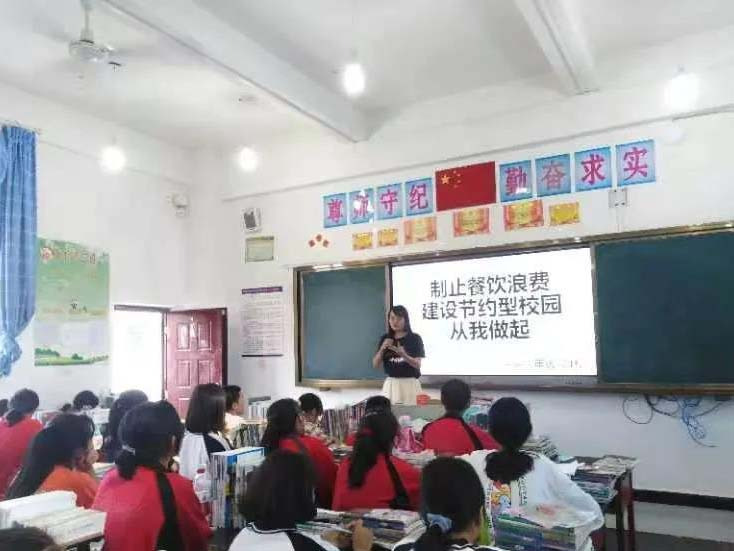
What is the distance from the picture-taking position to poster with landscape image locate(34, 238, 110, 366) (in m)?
5.25

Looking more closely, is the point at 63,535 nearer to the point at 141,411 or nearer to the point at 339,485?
the point at 141,411

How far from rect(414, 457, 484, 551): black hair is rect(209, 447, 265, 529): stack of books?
4.04 ft

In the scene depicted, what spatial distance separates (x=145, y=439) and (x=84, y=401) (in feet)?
10.9

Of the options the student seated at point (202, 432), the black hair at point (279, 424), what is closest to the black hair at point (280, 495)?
the black hair at point (279, 424)

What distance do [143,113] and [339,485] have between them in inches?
171

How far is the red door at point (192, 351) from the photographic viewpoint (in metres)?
6.36

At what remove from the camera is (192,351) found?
256 inches

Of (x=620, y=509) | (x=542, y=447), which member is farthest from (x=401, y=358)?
(x=620, y=509)

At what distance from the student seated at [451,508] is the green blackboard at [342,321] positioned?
4.02m

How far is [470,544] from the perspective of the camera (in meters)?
1.57

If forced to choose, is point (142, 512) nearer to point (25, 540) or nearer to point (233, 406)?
point (25, 540)

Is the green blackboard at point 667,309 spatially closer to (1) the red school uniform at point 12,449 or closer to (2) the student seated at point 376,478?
(2) the student seated at point 376,478

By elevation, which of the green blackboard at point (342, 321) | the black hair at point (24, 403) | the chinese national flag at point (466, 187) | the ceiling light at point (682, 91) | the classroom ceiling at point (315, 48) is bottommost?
the black hair at point (24, 403)

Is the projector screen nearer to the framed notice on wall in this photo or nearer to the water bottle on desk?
the framed notice on wall
